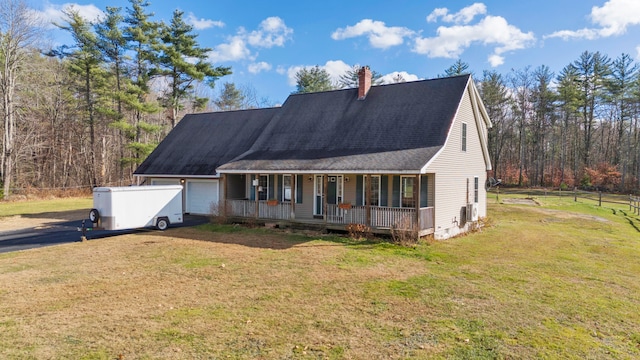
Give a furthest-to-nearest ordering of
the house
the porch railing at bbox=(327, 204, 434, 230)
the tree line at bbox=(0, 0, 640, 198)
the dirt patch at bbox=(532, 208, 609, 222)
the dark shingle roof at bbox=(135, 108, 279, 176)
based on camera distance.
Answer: the tree line at bbox=(0, 0, 640, 198) < the dirt patch at bbox=(532, 208, 609, 222) < the dark shingle roof at bbox=(135, 108, 279, 176) < the house < the porch railing at bbox=(327, 204, 434, 230)

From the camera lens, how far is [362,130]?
16453 mm

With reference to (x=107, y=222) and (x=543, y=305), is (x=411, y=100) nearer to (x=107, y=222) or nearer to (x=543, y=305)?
(x=543, y=305)

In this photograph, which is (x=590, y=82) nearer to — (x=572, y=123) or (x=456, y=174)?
(x=572, y=123)

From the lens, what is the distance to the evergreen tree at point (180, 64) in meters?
32.5

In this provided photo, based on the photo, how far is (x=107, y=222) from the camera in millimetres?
14047

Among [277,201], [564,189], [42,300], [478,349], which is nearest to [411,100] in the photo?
[277,201]

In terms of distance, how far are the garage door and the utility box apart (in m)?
3.20

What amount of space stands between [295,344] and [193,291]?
130 inches

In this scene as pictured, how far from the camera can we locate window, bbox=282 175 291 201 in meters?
17.0

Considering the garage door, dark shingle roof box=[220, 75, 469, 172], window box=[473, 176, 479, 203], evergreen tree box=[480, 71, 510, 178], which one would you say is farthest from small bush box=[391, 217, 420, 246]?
evergreen tree box=[480, 71, 510, 178]

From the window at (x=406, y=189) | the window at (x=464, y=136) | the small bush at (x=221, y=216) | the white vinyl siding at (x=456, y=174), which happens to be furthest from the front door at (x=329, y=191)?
the window at (x=464, y=136)

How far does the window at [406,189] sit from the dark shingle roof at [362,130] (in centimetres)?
110

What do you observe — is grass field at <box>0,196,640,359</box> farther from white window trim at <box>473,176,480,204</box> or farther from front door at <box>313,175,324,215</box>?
white window trim at <box>473,176,480,204</box>

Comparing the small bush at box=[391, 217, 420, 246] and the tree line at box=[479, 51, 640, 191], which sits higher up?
the tree line at box=[479, 51, 640, 191]
